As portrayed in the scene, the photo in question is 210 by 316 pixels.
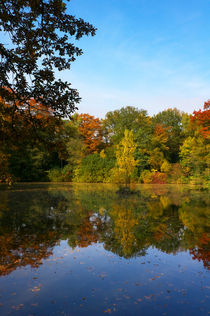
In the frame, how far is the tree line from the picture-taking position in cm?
2795

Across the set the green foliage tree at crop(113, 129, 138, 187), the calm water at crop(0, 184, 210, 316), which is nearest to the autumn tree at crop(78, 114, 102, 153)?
the green foliage tree at crop(113, 129, 138, 187)

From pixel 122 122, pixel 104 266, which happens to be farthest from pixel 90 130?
pixel 104 266

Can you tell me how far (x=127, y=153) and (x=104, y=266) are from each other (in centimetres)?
1494

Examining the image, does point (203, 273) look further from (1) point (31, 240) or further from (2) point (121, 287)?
(1) point (31, 240)

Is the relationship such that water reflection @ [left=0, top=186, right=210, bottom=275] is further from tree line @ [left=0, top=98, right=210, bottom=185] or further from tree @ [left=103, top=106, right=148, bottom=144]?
tree @ [left=103, top=106, right=148, bottom=144]

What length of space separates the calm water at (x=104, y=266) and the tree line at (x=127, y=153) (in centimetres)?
1035

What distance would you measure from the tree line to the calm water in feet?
33.9

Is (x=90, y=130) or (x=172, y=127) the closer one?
(x=90, y=130)

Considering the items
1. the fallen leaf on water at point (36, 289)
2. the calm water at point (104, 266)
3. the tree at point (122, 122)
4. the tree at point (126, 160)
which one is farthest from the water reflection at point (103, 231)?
the tree at point (122, 122)

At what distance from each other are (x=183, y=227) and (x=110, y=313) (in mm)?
6327

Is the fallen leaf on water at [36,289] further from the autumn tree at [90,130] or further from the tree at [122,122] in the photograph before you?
the autumn tree at [90,130]

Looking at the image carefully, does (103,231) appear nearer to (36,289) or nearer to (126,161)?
(36,289)

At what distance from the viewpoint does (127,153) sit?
66.3 ft

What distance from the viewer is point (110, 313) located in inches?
147
